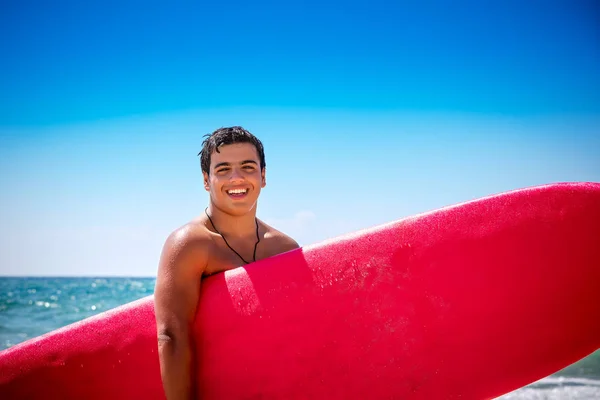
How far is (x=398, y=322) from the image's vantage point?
1532mm

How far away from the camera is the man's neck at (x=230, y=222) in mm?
1671

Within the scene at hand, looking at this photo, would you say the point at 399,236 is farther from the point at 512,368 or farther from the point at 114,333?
the point at 114,333

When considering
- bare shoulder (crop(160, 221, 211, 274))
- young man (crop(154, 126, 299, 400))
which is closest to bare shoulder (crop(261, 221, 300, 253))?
young man (crop(154, 126, 299, 400))

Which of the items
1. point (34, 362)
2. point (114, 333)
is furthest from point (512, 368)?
point (34, 362)

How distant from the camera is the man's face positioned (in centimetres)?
162

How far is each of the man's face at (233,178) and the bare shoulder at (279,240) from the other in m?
0.24

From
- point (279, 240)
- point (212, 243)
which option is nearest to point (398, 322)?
point (279, 240)

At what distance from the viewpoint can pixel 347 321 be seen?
5.01 feet

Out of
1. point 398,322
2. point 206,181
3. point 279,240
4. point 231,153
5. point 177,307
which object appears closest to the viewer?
point 177,307

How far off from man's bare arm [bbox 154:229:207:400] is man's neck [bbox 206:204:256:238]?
0.20m

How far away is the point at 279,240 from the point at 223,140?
520 millimetres

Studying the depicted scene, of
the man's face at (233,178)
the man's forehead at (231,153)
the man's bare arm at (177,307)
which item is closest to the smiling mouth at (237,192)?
the man's face at (233,178)

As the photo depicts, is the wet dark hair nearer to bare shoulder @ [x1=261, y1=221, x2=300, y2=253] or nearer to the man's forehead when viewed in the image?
the man's forehead

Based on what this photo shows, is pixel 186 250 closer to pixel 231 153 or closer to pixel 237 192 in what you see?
pixel 237 192
